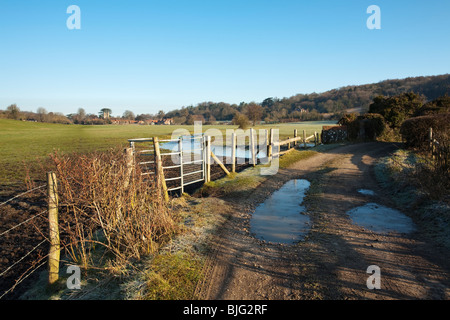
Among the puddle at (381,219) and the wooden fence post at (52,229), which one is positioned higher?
the wooden fence post at (52,229)

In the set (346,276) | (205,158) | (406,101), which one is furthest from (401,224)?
(406,101)

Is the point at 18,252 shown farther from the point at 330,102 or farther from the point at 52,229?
the point at 330,102

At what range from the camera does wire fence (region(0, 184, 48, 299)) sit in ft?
15.8

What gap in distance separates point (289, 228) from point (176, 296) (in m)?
3.57

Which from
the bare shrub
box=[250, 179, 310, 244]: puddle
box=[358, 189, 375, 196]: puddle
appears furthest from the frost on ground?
the bare shrub

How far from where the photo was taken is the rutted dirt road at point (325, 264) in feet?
13.0

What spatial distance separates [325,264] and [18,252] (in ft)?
21.8

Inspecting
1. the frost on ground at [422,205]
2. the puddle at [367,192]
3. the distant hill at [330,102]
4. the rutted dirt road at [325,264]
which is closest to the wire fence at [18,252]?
the rutted dirt road at [325,264]

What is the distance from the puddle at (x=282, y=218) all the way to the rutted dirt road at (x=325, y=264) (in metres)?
0.25

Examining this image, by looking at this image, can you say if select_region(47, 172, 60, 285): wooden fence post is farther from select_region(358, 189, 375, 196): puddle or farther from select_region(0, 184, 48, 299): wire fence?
select_region(358, 189, 375, 196): puddle

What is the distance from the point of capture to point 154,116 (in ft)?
411

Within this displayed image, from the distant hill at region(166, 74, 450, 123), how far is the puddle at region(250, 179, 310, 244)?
67.0 meters

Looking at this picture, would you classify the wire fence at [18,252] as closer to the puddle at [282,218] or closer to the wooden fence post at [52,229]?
the wooden fence post at [52,229]

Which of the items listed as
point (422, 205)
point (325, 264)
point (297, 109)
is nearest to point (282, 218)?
point (325, 264)
